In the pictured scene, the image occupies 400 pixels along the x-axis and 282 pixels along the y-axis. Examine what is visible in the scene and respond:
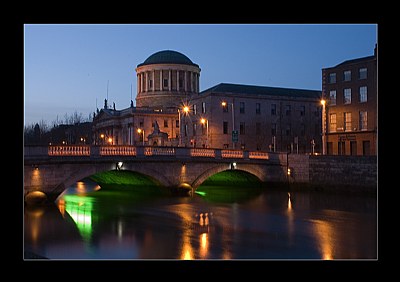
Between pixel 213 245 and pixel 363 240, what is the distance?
714 centimetres

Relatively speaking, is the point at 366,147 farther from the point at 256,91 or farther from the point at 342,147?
the point at 256,91

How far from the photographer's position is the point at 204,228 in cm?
2756

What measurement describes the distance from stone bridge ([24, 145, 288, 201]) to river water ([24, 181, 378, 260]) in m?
1.67

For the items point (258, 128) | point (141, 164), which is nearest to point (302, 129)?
point (258, 128)

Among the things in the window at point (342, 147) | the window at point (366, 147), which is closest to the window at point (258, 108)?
the window at point (342, 147)

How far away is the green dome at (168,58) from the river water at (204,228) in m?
82.9

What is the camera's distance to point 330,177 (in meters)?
44.3

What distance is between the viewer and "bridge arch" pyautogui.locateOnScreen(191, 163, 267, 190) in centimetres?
4267

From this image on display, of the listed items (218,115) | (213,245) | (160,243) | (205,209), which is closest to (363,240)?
(213,245)

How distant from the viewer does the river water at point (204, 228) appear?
21.6 meters

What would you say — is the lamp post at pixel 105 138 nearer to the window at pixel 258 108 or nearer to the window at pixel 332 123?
the window at pixel 258 108

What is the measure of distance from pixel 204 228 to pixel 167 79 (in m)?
95.4
